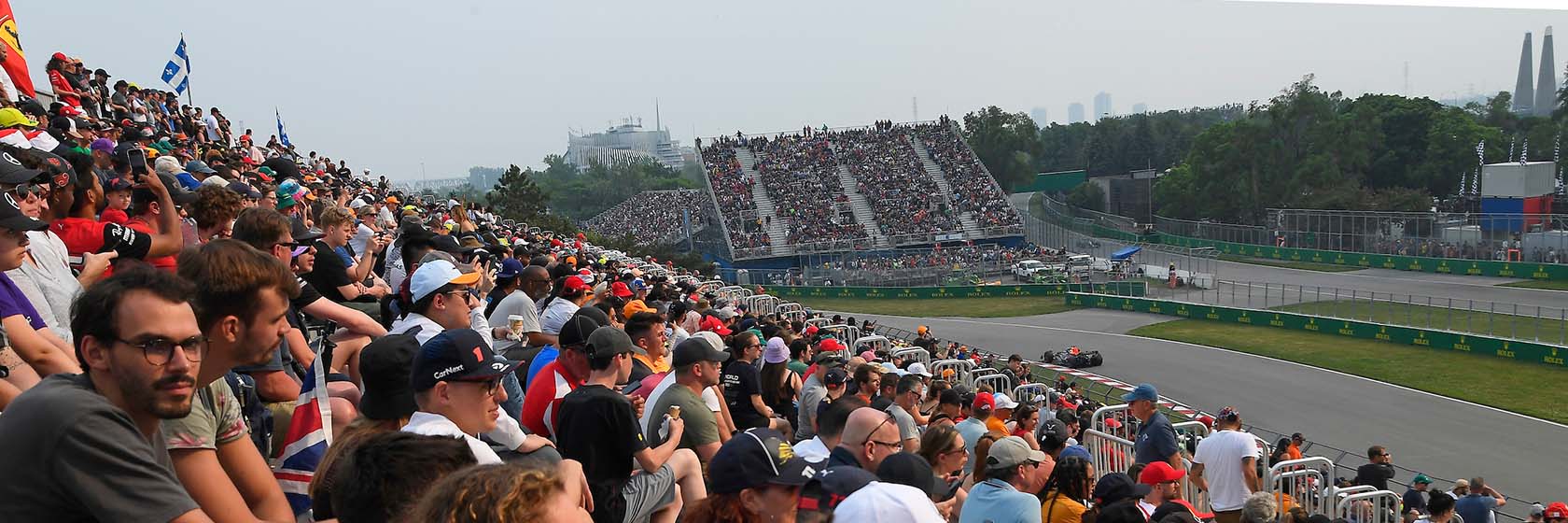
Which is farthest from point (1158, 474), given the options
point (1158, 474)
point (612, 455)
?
point (612, 455)

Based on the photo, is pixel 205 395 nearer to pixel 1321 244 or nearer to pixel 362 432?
pixel 362 432

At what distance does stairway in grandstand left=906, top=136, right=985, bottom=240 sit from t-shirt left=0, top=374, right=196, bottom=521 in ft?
188

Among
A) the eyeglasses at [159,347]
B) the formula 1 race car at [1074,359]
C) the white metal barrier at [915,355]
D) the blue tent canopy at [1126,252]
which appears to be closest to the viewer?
the eyeglasses at [159,347]

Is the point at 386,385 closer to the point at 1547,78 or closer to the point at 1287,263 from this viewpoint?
the point at 1287,263

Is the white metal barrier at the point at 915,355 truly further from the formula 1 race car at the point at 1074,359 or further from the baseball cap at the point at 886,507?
the formula 1 race car at the point at 1074,359

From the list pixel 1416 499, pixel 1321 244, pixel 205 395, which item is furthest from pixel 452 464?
pixel 1321 244

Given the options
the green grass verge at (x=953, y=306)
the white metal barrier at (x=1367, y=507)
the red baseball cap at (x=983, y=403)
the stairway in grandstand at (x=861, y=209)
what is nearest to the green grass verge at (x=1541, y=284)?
the green grass verge at (x=953, y=306)

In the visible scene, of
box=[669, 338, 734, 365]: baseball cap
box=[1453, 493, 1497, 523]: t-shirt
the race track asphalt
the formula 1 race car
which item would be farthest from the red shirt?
the formula 1 race car

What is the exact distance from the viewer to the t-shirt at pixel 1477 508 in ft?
36.5

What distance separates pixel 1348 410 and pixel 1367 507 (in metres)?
14.4

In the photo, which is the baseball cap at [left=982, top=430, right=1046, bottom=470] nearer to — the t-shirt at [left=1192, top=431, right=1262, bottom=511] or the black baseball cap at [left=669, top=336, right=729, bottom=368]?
the black baseball cap at [left=669, top=336, right=729, bottom=368]

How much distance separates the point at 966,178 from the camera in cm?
6519

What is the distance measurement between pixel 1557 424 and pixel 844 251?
121 ft

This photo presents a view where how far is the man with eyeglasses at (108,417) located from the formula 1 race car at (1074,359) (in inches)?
1058
